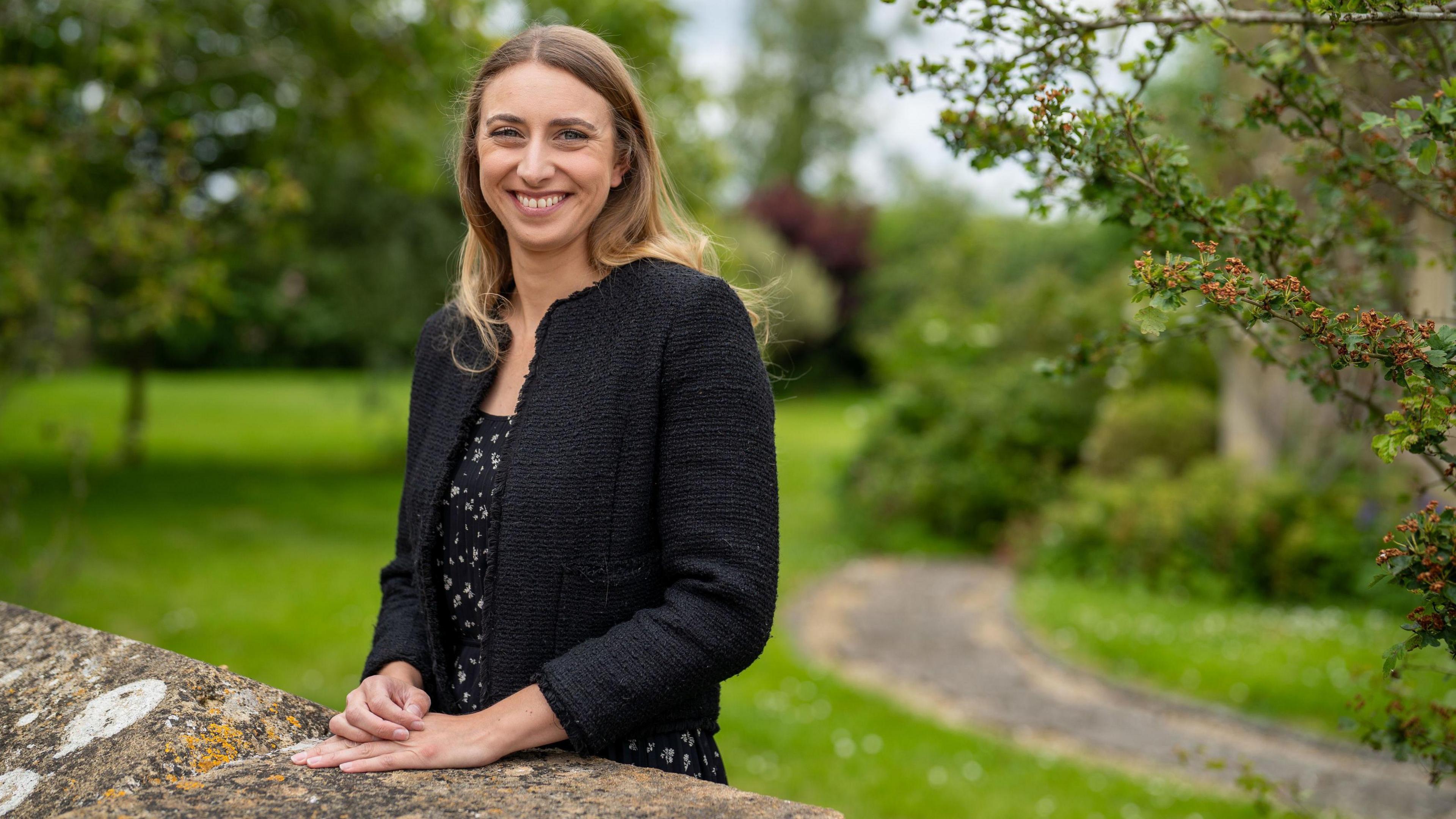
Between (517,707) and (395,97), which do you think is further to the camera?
(395,97)

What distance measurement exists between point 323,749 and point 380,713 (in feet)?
0.30

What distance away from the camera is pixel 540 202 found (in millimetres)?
1934

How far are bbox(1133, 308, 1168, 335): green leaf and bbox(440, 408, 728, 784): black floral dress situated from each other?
99 centimetres

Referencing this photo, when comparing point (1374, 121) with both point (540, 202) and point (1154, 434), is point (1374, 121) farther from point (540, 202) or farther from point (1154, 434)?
point (1154, 434)

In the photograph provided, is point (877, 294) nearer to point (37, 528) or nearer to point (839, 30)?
point (839, 30)

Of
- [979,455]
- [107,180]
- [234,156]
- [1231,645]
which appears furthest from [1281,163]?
[234,156]

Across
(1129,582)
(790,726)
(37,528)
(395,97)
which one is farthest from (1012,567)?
(37,528)

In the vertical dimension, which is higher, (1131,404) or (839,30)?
(839,30)

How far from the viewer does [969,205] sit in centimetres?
2992

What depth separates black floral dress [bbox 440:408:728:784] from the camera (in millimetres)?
1857

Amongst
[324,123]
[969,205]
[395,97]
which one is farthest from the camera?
[969,205]

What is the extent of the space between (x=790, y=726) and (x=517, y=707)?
4460 mm

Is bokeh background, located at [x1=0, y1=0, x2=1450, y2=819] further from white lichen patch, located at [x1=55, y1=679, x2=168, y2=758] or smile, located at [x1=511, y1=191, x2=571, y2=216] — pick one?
white lichen patch, located at [x1=55, y1=679, x2=168, y2=758]

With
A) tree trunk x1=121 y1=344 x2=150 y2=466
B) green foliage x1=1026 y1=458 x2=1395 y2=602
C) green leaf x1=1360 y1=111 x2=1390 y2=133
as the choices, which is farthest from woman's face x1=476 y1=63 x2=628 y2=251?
tree trunk x1=121 y1=344 x2=150 y2=466
